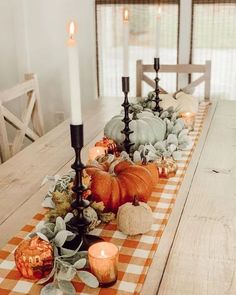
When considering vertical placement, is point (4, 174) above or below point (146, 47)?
below

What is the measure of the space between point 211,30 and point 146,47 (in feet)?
1.61

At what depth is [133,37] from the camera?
3461 mm

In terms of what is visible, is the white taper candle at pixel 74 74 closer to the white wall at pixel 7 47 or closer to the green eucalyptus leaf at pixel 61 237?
the green eucalyptus leaf at pixel 61 237

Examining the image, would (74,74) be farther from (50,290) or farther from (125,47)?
(125,47)

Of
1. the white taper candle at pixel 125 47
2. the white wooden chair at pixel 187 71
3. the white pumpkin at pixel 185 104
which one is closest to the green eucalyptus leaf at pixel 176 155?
the white taper candle at pixel 125 47

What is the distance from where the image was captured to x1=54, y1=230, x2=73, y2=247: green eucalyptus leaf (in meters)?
1.00

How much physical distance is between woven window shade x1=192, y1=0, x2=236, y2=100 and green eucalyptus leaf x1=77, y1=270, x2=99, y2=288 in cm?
267

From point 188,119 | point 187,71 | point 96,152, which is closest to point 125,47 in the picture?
point 96,152

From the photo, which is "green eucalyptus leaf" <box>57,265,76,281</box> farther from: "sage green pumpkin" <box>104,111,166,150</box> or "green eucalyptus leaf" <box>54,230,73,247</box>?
"sage green pumpkin" <box>104,111,166,150</box>

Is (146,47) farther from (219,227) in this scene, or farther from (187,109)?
(219,227)

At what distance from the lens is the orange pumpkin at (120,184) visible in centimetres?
121

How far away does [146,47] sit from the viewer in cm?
346

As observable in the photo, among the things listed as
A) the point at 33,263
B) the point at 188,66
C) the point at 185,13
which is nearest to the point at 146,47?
the point at 185,13

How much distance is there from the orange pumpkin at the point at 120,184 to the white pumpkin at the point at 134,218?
3.7 inches
